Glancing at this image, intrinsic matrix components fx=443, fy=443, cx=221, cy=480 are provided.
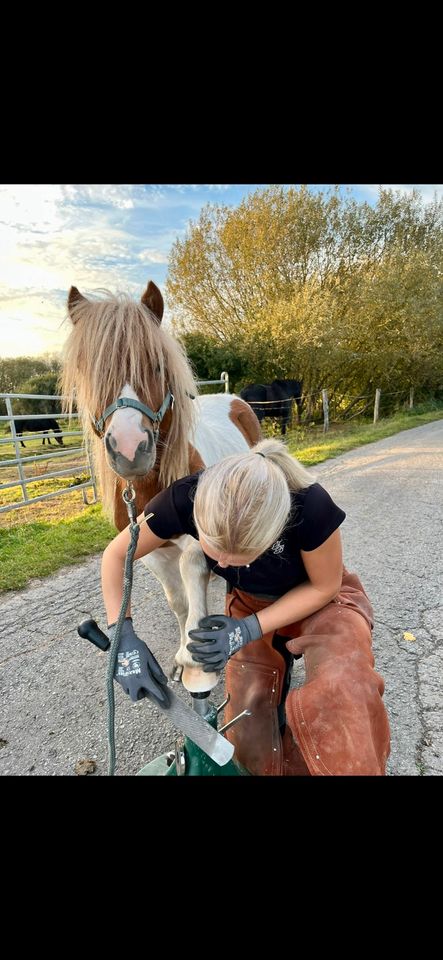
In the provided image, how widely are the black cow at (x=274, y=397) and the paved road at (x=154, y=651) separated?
26.1 feet

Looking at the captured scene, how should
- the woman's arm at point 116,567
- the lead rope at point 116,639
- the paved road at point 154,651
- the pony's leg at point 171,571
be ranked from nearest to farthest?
the lead rope at point 116,639 → the woman's arm at point 116,567 → the paved road at point 154,651 → the pony's leg at point 171,571

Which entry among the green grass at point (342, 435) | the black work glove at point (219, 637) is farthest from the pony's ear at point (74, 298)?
the green grass at point (342, 435)

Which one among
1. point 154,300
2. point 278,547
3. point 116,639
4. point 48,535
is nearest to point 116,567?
point 116,639

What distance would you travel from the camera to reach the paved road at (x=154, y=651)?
1.88m

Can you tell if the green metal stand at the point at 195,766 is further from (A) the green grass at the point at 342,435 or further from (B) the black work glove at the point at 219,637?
(A) the green grass at the point at 342,435

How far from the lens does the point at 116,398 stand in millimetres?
1658

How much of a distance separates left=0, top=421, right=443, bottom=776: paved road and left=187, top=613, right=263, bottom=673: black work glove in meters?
0.73

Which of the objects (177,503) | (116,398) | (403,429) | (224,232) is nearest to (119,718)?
(177,503)

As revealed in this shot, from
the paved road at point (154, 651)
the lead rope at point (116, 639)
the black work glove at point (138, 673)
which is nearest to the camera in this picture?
the lead rope at point (116, 639)

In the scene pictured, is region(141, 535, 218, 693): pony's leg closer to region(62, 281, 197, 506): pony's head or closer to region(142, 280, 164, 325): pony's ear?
region(62, 281, 197, 506): pony's head

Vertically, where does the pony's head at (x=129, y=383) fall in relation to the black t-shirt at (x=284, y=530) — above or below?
above

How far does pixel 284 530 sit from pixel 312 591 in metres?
0.26

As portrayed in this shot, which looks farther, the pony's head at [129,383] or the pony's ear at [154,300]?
the pony's ear at [154,300]

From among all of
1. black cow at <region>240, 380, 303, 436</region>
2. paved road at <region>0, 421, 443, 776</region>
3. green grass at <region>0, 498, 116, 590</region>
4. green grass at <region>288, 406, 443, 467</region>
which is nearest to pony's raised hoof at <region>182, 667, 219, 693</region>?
paved road at <region>0, 421, 443, 776</region>
